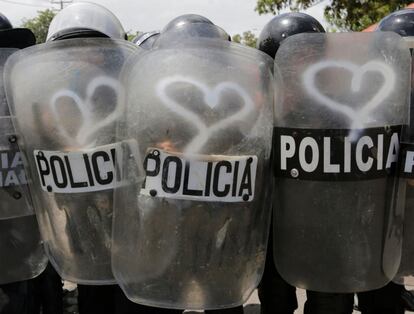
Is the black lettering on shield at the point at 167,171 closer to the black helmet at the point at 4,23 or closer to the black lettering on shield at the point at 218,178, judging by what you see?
the black lettering on shield at the point at 218,178

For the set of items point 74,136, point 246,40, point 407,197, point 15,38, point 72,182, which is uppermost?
point 15,38

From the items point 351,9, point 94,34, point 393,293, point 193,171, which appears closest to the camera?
point 193,171

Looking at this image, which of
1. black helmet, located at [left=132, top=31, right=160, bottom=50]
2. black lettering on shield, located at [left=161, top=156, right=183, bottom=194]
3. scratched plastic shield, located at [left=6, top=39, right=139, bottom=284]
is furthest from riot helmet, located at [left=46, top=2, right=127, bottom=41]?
black lettering on shield, located at [left=161, top=156, right=183, bottom=194]

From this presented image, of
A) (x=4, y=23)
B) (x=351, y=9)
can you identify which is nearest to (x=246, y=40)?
(x=351, y=9)

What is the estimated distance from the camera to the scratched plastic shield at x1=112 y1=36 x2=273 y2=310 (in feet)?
5.30

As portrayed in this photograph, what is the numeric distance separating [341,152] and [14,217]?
1.18 meters

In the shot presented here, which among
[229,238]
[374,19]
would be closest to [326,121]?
[229,238]

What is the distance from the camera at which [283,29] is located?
7.52 feet

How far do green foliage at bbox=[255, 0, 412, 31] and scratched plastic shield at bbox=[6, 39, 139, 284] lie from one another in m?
11.0

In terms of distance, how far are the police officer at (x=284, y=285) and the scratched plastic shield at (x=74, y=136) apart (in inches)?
25.3

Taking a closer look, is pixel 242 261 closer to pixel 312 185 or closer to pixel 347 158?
pixel 312 185

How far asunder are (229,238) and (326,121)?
45 centimetres

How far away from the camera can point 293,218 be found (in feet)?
5.75

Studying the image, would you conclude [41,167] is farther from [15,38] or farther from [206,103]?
[15,38]
